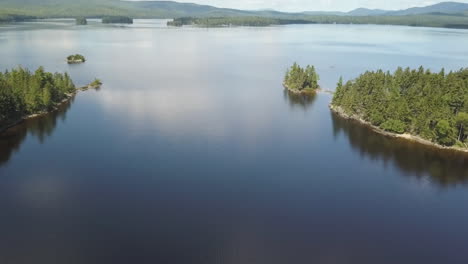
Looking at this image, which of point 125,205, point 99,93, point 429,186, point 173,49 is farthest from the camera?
point 173,49

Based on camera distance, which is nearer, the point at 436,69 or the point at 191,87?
the point at 191,87

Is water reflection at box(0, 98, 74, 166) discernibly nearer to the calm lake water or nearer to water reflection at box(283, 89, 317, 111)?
the calm lake water

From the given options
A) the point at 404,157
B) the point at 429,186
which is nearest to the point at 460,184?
the point at 429,186

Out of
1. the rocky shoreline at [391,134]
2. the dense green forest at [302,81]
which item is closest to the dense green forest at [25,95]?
the dense green forest at [302,81]

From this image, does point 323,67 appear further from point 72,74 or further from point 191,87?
point 72,74

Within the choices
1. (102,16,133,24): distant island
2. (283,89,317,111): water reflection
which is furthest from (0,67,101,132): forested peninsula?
(102,16,133,24): distant island

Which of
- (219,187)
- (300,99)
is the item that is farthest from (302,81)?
(219,187)
